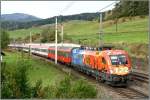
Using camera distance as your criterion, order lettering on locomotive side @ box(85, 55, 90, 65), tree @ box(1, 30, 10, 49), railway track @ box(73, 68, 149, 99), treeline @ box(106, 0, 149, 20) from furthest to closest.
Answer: treeline @ box(106, 0, 149, 20), tree @ box(1, 30, 10, 49), lettering on locomotive side @ box(85, 55, 90, 65), railway track @ box(73, 68, 149, 99)

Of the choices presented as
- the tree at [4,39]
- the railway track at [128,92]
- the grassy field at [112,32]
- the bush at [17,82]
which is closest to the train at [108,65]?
the railway track at [128,92]

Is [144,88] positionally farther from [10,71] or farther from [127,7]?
[127,7]

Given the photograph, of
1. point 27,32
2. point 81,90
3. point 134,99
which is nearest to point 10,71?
point 81,90

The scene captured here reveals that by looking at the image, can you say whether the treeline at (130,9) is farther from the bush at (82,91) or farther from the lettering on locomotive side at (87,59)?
the bush at (82,91)

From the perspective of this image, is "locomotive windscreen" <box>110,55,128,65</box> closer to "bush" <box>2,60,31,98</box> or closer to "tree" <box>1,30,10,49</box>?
"bush" <box>2,60,31,98</box>

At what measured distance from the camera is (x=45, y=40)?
105 metres

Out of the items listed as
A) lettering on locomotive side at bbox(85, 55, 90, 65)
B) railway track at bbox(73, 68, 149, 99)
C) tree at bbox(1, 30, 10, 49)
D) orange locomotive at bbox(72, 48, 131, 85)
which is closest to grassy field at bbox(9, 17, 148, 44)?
tree at bbox(1, 30, 10, 49)

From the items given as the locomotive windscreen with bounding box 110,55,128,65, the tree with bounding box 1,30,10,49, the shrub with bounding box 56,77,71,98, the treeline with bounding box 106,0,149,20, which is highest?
the treeline with bounding box 106,0,149,20

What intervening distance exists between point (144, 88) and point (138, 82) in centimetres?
296

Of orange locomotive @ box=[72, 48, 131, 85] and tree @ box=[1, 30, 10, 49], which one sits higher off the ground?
tree @ box=[1, 30, 10, 49]

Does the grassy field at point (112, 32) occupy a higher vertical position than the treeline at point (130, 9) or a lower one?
lower

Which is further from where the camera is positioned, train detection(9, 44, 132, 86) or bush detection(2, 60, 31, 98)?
train detection(9, 44, 132, 86)

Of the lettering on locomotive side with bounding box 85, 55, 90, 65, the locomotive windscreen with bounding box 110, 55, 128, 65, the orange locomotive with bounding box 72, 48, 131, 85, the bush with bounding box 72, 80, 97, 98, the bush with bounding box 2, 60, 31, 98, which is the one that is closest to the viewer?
the bush with bounding box 72, 80, 97, 98

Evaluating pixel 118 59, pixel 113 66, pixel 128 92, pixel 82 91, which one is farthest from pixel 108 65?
pixel 82 91
